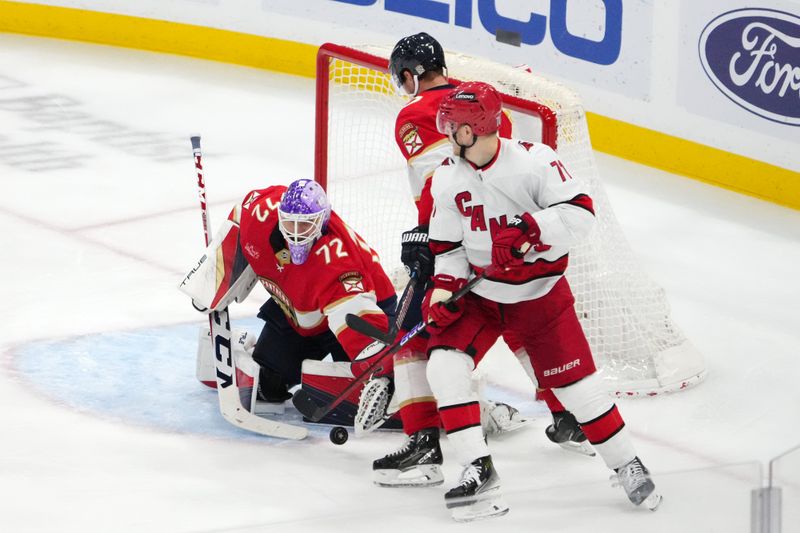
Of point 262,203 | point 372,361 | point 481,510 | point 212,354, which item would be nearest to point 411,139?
point 262,203

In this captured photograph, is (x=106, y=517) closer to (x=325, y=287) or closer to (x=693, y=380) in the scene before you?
(x=325, y=287)

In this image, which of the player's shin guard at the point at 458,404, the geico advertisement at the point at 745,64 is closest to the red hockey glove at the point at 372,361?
the player's shin guard at the point at 458,404

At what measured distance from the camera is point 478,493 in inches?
139

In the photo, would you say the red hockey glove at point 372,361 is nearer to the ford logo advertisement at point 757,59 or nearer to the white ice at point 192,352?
the white ice at point 192,352

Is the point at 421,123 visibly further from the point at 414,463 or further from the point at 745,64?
the point at 745,64

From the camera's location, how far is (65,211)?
6293mm

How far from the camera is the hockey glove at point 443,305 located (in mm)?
3625

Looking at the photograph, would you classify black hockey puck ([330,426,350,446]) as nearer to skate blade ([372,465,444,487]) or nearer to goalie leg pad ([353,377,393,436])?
goalie leg pad ([353,377,393,436])

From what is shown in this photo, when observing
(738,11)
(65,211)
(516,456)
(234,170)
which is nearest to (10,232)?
(65,211)

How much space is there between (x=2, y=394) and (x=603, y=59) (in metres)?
3.61

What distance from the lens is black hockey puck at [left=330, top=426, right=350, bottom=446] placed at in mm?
4070

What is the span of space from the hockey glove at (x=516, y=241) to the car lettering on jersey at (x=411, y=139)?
0.94 m

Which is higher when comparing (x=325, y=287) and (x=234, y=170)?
(x=325, y=287)

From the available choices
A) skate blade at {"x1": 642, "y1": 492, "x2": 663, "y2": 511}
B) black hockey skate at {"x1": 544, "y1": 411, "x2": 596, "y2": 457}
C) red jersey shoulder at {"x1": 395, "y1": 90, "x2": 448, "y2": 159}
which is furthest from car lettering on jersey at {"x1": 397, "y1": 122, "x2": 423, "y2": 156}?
skate blade at {"x1": 642, "y1": 492, "x2": 663, "y2": 511}
